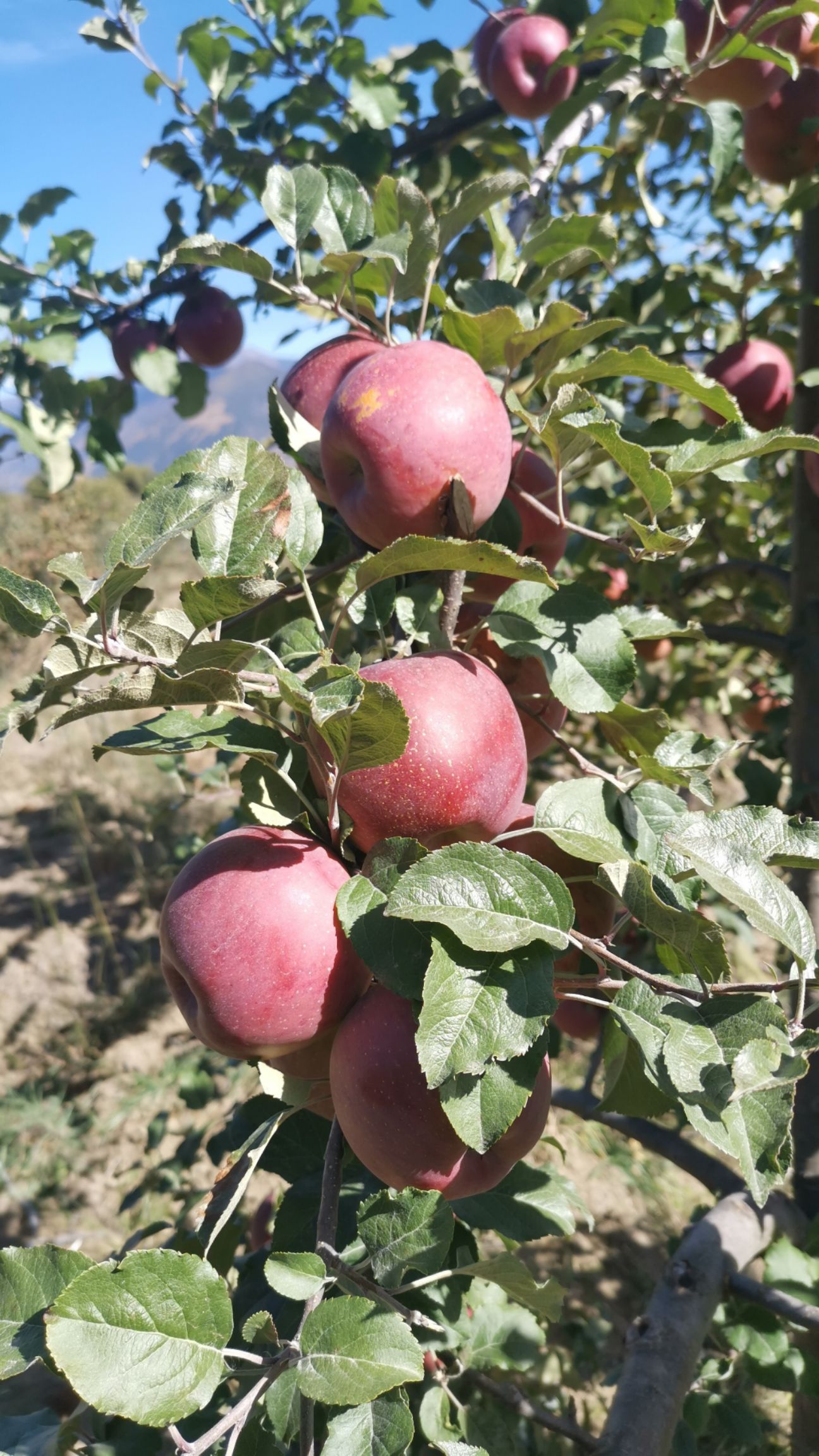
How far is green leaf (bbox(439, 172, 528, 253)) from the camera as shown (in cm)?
88

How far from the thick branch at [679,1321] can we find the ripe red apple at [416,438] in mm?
861

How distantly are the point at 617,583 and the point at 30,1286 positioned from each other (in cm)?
192

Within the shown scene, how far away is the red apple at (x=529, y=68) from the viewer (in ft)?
5.28

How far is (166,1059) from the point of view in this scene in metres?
2.88

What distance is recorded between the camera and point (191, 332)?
6.16 feet

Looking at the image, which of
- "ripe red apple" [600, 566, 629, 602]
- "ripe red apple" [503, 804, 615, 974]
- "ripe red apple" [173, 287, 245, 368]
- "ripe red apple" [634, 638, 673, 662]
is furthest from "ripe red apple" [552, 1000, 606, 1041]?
"ripe red apple" [173, 287, 245, 368]

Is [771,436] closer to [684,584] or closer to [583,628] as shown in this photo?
[583,628]

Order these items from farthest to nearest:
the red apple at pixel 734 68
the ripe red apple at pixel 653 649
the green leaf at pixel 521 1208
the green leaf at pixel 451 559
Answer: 1. the ripe red apple at pixel 653 649
2. the red apple at pixel 734 68
3. the green leaf at pixel 521 1208
4. the green leaf at pixel 451 559

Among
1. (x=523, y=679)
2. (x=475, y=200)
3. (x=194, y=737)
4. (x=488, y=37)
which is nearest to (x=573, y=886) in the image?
(x=523, y=679)

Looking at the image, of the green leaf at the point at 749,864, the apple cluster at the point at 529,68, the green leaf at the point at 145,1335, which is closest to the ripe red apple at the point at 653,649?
the apple cluster at the point at 529,68

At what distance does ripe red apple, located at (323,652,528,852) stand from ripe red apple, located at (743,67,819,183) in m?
1.40

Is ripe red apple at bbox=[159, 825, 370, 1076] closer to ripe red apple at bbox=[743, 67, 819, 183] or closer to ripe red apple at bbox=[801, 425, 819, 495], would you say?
ripe red apple at bbox=[801, 425, 819, 495]

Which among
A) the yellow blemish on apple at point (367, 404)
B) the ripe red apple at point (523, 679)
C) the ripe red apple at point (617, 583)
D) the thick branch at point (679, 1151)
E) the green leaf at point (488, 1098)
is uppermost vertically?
the yellow blemish on apple at point (367, 404)

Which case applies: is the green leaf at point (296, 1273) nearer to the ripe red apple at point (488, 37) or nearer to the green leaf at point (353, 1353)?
the green leaf at point (353, 1353)
